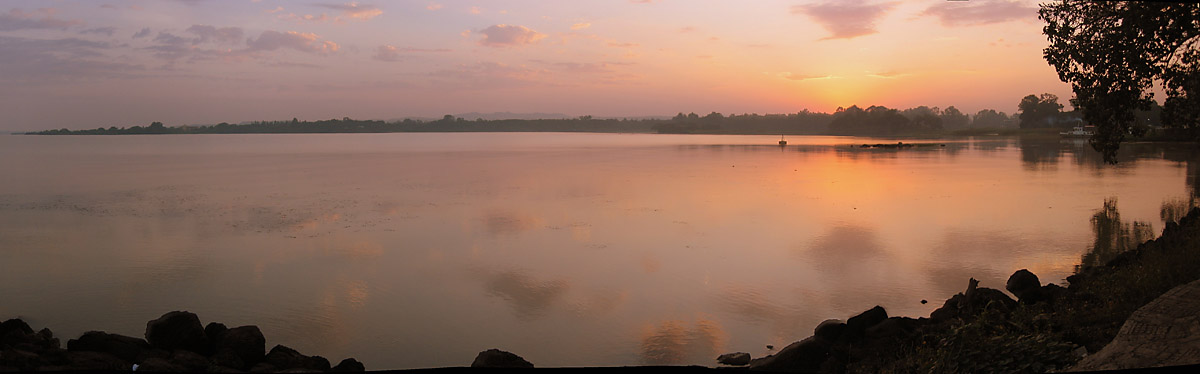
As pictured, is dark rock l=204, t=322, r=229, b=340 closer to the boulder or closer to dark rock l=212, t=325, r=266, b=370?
dark rock l=212, t=325, r=266, b=370

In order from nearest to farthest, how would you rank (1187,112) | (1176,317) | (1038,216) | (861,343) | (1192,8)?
(1176,317) → (861,343) → (1192,8) → (1187,112) → (1038,216)

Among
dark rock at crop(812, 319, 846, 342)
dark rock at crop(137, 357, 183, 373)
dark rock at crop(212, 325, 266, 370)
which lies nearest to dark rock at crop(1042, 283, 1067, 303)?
dark rock at crop(812, 319, 846, 342)

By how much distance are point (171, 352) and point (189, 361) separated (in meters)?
0.96

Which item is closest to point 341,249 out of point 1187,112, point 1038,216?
point 1187,112

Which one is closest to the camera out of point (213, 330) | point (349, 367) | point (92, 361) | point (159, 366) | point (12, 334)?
point (159, 366)

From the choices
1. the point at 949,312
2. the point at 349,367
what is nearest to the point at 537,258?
the point at 349,367

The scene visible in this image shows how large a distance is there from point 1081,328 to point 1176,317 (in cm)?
118

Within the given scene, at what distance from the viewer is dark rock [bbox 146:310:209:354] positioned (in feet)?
30.3

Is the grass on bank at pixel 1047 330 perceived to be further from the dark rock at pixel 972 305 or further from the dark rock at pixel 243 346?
the dark rock at pixel 243 346

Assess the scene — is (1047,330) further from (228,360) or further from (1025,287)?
(228,360)

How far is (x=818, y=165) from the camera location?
55.0 metres

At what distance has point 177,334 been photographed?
30.5 ft

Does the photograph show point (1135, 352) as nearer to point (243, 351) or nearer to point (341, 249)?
point (243, 351)

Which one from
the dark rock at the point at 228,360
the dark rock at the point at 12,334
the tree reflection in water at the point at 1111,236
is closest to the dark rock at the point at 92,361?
the dark rock at the point at 228,360
